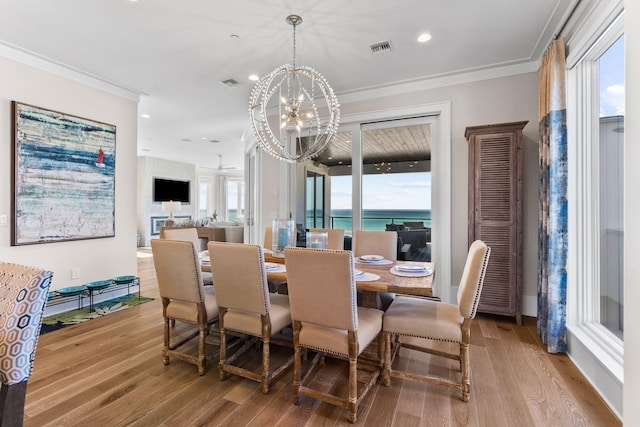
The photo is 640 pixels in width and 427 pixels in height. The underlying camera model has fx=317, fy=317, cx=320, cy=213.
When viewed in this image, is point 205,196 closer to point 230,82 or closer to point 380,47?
point 230,82

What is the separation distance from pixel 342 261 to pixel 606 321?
2.21 meters

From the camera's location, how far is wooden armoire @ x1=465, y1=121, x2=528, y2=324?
3.19m

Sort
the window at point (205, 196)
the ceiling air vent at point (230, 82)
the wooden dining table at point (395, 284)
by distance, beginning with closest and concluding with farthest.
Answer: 1. the wooden dining table at point (395, 284)
2. the ceiling air vent at point (230, 82)
3. the window at point (205, 196)

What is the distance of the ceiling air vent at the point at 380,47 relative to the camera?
3045 mm

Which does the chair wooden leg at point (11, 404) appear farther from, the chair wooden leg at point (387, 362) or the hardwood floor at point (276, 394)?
the chair wooden leg at point (387, 362)

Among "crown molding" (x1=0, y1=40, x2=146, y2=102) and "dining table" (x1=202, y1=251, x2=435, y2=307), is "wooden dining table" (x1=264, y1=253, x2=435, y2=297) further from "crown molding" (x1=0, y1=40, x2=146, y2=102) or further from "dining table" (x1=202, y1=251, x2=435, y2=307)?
"crown molding" (x1=0, y1=40, x2=146, y2=102)

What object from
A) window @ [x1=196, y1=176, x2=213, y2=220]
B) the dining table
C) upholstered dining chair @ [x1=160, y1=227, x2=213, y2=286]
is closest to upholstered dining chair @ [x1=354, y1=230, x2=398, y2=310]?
the dining table

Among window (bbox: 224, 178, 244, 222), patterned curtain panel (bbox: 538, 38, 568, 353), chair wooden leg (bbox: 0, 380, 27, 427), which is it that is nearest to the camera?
chair wooden leg (bbox: 0, 380, 27, 427)

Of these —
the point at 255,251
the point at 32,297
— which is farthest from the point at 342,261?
the point at 32,297

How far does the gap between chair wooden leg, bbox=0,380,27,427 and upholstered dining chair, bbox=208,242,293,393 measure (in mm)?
1110

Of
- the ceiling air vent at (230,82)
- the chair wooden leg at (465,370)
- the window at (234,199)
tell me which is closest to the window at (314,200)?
the ceiling air vent at (230,82)

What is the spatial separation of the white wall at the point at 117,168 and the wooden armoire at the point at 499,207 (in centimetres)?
429

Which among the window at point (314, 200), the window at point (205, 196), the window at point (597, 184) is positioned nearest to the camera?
the window at point (597, 184)

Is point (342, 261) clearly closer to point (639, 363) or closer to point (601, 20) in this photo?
point (639, 363)
